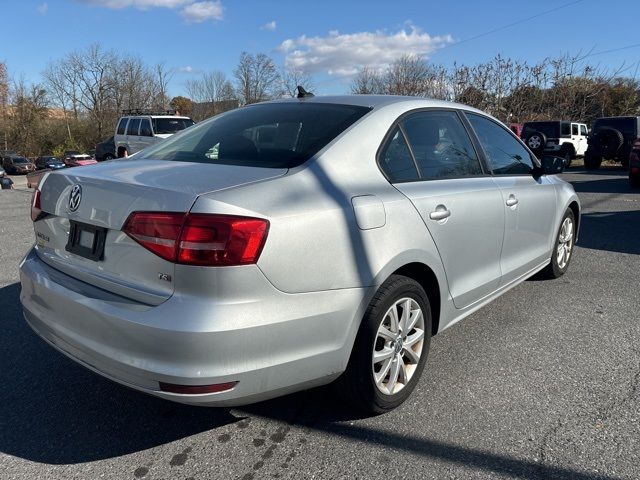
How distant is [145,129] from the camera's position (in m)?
17.8

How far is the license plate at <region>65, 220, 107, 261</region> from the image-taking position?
92.0 inches

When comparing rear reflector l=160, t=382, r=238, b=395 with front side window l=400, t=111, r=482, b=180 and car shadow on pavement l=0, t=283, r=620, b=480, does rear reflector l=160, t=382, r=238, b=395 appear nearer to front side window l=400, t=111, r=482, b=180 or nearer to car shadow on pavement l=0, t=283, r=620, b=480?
car shadow on pavement l=0, t=283, r=620, b=480

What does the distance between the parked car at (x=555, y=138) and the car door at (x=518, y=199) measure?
16448 mm

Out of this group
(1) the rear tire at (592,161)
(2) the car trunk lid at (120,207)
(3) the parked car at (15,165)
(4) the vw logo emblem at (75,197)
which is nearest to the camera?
(2) the car trunk lid at (120,207)

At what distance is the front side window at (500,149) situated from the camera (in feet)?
12.3

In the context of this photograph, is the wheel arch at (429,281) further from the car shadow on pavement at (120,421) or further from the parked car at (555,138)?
the parked car at (555,138)

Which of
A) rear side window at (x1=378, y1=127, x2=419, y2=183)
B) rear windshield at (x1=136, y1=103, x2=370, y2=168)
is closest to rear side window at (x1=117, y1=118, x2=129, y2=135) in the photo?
rear windshield at (x1=136, y1=103, x2=370, y2=168)

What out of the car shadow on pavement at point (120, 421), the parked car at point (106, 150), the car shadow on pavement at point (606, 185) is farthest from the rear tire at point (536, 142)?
the car shadow on pavement at point (120, 421)

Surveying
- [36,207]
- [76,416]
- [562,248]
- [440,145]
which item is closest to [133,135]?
[562,248]

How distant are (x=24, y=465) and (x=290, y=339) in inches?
52.4

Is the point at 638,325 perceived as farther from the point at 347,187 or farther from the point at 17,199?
the point at 17,199

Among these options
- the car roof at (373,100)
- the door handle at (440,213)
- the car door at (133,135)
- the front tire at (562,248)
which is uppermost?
the car door at (133,135)

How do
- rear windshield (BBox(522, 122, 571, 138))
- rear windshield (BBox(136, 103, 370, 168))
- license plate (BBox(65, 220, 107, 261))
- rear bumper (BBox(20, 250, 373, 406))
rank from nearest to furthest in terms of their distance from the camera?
rear bumper (BBox(20, 250, 373, 406)) → license plate (BBox(65, 220, 107, 261)) → rear windshield (BBox(136, 103, 370, 168)) → rear windshield (BBox(522, 122, 571, 138))

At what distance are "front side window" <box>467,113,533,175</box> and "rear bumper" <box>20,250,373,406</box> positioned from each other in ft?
6.07
